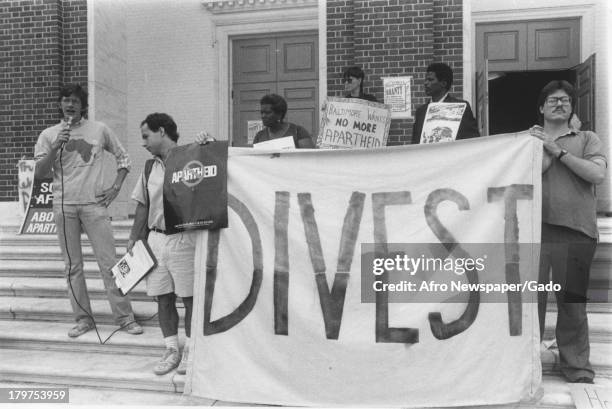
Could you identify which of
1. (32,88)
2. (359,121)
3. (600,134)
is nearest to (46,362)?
(359,121)

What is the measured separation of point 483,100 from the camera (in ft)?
22.8

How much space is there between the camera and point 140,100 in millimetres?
9266

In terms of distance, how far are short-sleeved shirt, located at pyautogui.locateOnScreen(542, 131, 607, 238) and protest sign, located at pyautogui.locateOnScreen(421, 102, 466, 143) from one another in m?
0.80

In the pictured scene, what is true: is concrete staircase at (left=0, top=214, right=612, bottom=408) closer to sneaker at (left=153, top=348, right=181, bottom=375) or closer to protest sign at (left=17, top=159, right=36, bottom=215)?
sneaker at (left=153, top=348, right=181, bottom=375)

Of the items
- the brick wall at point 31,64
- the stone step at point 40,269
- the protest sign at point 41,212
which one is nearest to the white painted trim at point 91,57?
the brick wall at point 31,64

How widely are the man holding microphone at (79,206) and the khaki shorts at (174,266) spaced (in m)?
0.95

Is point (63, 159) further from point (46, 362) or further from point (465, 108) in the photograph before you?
point (465, 108)

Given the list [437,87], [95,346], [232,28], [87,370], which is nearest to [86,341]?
[95,346]

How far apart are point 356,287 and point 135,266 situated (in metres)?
1.58

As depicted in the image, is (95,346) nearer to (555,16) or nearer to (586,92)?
(586,92)

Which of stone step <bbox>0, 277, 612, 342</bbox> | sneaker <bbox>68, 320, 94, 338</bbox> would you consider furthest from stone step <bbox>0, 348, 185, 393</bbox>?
stone step <bbox>0, 277, 612, 342</bbox>

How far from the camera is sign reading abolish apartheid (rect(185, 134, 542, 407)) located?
340 cm

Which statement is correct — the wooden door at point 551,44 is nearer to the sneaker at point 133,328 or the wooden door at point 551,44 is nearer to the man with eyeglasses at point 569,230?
the man with eyeglasses at point 569,230

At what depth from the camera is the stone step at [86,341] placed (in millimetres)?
4457
